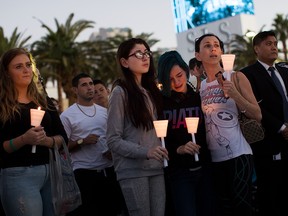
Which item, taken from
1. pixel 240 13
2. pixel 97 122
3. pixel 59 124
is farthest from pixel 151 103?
pixel 240 13

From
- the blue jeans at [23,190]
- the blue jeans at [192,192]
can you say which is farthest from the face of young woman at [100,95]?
the blue jeans at [23,190]

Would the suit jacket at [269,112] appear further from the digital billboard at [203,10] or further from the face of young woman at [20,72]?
the digital billboard at [203,10]

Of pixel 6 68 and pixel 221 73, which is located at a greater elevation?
pixel 6 68

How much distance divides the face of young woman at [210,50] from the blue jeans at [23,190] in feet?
6.48

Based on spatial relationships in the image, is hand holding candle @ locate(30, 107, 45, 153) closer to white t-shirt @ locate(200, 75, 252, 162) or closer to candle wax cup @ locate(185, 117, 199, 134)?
candle wax cup @ locate(185, 117, 199, 134)

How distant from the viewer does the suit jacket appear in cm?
525

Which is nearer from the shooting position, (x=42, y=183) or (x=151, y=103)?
(x=42, y=183)

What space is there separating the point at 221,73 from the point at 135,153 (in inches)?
46.2

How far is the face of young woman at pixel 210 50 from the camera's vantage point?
15.3ft

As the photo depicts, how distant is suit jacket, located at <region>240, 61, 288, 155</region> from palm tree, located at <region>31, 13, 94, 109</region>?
23.1 meters

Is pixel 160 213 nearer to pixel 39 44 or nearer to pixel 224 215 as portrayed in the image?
pixel 224 215

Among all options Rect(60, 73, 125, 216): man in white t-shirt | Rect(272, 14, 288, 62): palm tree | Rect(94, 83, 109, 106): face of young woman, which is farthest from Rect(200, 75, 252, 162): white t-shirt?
Rect(272, 14, 288, 62): palm tree

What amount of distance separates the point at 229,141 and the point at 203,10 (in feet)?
221

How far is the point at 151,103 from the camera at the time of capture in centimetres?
432
